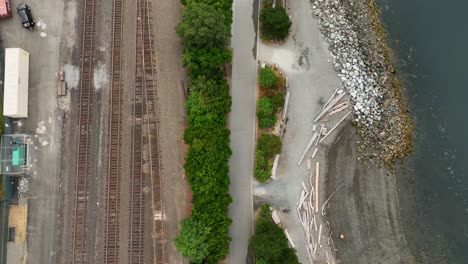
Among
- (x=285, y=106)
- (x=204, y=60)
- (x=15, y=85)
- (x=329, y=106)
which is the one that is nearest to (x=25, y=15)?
(x=15, y=85)

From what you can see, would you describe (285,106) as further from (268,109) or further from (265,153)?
(265,153)

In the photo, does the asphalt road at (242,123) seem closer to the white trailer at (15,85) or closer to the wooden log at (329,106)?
the wooden log at (329,106)

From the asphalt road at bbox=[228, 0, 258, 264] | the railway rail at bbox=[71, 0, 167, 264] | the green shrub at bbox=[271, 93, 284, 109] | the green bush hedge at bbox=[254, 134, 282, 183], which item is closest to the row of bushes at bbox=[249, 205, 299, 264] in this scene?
the asphalt road at bbox=[228, 0, 258, 264]

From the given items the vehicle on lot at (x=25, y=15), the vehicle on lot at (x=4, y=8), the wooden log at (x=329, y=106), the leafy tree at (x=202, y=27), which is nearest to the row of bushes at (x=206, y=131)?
the leafy tree at (x=202, y=27)

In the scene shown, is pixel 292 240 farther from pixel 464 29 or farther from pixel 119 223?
pixel 464 29

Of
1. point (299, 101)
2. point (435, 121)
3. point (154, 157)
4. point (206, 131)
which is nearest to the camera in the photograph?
point (206, 131)

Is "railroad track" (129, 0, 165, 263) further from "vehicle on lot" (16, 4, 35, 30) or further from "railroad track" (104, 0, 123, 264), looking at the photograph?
"vehicle on lot" (16, 4, 35, 30)

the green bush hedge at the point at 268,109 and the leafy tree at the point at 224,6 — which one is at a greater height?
the leafy tree at the point at 224,6
